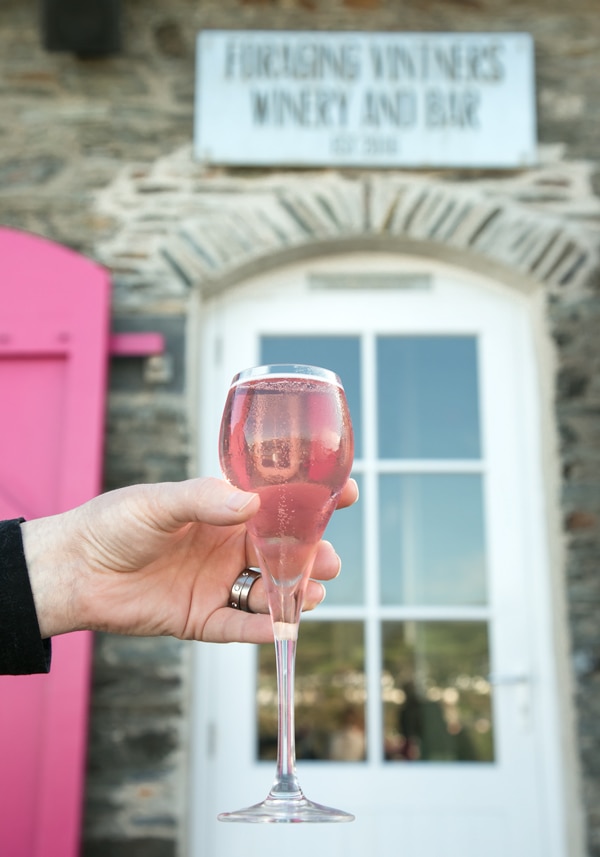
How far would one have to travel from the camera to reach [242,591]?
1208 mm

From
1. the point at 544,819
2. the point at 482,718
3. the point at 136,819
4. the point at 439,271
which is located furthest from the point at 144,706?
the point at 439,271

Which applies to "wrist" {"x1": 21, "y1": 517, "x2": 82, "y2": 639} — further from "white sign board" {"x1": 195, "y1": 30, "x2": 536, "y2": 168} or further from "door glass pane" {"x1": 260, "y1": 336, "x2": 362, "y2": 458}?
"white sign board" {"x1": 195, "y1": 30, "x2": 536, "y2": 168}

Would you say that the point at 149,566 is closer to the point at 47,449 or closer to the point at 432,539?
the point at 47,449

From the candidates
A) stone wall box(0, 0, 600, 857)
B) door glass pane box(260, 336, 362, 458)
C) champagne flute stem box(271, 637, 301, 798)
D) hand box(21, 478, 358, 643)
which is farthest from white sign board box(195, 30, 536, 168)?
champagne flute stem box(271, 637, 301, 798)

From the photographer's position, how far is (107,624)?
1167mm

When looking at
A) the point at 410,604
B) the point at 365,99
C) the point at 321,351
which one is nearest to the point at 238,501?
the point at 410,604

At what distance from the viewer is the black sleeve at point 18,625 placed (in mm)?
1042

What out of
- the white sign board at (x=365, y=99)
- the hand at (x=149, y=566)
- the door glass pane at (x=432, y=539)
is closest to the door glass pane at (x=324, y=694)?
the door glass pane at (x=432, y=539)

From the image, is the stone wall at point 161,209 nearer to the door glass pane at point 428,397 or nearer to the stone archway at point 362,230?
the stone archway at point 362,230

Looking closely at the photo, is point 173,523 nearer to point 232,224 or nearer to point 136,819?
point 136,819

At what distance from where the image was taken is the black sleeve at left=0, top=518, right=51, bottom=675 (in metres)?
1.04

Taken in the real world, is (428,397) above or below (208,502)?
above

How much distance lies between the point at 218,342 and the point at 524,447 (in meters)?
1.12

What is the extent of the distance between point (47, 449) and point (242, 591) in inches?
77.4
